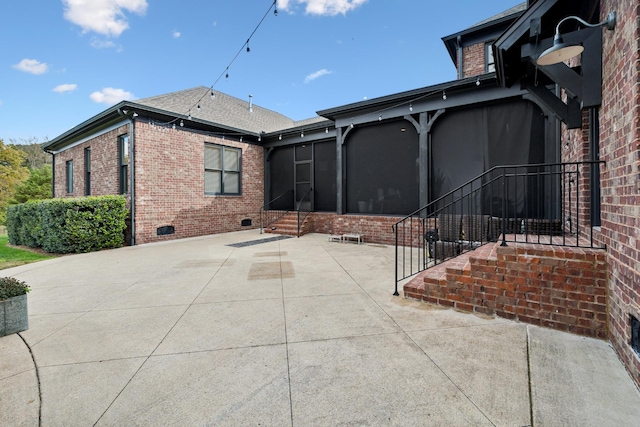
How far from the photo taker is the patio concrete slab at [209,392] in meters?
1.64

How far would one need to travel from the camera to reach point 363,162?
8.91 metres

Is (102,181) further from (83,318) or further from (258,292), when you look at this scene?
(258,292)

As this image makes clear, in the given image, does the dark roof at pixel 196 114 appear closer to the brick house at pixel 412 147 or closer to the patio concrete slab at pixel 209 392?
the brick house at pixel 412 147

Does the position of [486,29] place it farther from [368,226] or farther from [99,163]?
[99,163]

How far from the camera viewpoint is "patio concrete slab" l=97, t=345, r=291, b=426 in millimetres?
1636

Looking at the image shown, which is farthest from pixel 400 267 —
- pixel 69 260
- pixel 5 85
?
pixel 5 85

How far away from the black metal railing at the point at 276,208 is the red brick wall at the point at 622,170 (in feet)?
31.4

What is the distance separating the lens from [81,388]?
1937mm

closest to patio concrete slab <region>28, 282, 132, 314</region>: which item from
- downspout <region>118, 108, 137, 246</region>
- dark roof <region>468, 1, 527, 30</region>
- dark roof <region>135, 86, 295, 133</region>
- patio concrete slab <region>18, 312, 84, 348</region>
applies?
patio concrete slab <region>18, 312, 84, 348</region>

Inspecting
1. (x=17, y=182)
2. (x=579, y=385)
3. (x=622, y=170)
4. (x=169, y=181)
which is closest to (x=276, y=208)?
(x=169, y=181)

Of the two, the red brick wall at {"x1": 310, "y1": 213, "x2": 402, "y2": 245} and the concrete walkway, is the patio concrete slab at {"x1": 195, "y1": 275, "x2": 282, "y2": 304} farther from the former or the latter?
the red brick wall at {"x1": 310, "y1": 213, "x2": 402, "y2": 245}

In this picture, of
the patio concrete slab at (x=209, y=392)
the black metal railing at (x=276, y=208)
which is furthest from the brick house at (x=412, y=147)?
the patio concrete slab at (x=209, y=392)

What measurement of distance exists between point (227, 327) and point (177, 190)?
7707mm

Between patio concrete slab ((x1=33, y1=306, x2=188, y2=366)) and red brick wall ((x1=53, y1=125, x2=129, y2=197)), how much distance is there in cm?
755
